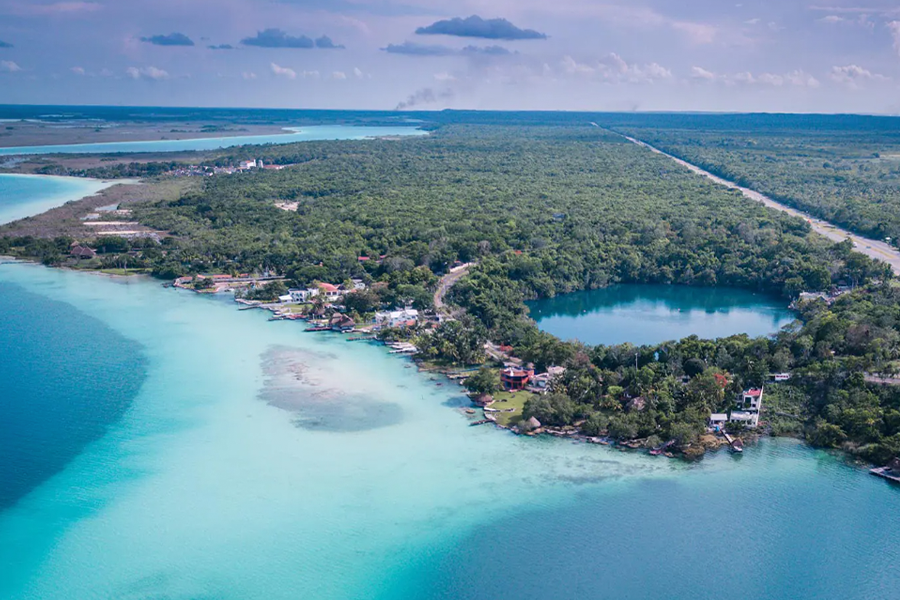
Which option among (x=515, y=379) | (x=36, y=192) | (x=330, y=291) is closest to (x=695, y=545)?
(x=515, y=379)

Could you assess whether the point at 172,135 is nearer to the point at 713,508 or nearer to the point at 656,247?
the point at 656,247

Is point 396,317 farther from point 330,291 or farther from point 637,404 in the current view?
point 637,404

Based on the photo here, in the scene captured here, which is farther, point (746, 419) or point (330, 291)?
point (330, 291)

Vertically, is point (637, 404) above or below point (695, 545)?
above

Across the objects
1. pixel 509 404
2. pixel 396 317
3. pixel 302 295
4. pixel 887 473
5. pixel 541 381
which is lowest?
pixel 887 473

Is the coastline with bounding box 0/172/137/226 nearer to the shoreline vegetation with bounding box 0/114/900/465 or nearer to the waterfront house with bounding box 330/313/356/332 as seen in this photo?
the shoreline vegetation with bounding box 0/114/900/465

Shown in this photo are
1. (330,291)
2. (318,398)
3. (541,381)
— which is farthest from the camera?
(330,291)

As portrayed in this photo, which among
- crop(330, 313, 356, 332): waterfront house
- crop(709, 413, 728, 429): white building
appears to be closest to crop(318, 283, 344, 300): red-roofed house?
crop(330, 313, 356, 332): waterfront house

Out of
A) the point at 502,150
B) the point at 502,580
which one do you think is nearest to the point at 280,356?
the point at 502,580

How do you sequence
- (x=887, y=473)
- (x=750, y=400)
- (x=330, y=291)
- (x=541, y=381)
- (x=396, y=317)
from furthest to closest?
(x=330, y=291) < (x=396, y=317) < (x=541, y=381) < (x=750, y=400) < (x=887, y=473)
